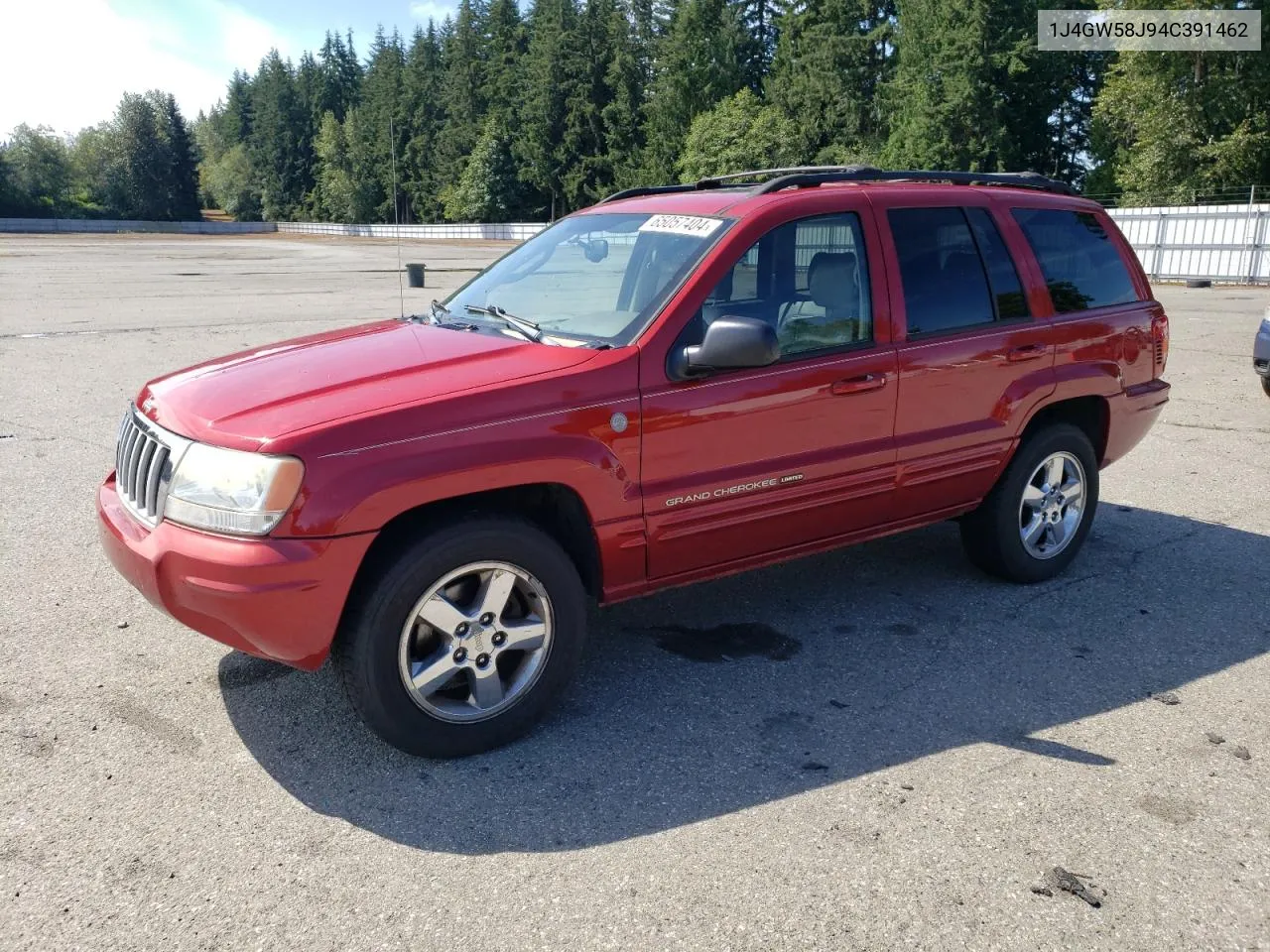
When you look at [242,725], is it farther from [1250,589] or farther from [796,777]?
[1250,589]

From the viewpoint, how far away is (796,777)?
3.25 meters

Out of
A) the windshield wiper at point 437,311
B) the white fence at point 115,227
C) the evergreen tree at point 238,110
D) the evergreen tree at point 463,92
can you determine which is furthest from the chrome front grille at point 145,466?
the evergreen tree at point 238,110

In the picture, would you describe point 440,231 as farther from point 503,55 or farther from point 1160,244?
point 1160,244

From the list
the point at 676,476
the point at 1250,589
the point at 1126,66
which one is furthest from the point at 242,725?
the point at 1126,66

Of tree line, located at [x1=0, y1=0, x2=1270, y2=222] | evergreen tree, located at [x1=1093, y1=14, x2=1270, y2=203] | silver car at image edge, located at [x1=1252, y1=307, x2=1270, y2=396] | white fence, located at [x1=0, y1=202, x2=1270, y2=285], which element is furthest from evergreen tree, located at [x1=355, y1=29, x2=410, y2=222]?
silver car at image edge, located at [x1=1252, y1=307, x2=1270, y2=396]

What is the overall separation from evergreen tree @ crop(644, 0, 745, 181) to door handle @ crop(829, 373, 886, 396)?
226ft

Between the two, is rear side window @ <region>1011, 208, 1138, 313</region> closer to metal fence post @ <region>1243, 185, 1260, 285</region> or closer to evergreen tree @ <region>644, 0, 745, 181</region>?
metal fence post @ <region>1243, 185, 1260, 285</region>

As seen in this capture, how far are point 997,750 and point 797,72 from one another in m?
65.4

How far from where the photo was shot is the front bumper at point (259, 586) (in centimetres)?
296

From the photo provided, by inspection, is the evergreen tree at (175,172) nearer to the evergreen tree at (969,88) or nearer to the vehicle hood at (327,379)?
the evergreen tree at (969,88)

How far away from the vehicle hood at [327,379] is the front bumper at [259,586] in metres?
0.32

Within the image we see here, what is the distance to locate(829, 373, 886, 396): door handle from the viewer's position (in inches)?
157

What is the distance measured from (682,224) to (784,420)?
3.02 feet

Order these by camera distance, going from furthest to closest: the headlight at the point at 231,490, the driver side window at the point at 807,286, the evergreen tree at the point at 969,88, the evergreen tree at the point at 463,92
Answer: the evergreen tree at the point at 463,92 → the evergreen tree at the point at 969,88 → the driver side window at the point at 807,286 → the headlight at the point at 231,490
